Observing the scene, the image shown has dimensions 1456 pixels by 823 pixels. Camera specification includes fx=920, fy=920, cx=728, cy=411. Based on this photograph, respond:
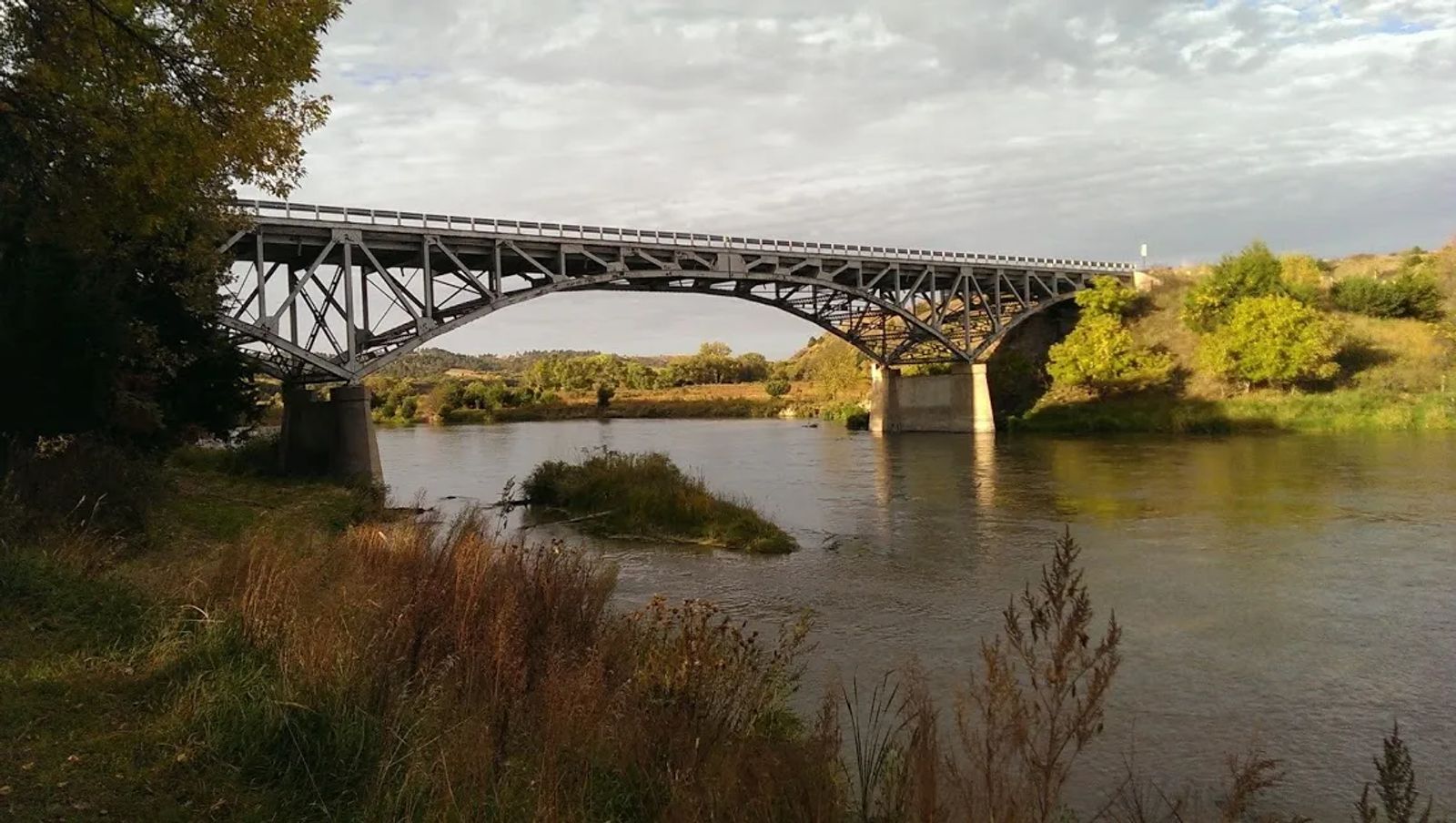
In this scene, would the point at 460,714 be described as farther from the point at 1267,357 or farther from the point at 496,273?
the point at 1267,357

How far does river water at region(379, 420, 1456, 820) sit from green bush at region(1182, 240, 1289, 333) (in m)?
20.3

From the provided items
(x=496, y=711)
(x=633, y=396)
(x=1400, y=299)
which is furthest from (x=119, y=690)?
(x=633, y=396)

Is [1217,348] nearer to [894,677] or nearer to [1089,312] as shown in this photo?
[1089,312]

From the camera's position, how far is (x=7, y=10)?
10539 millimetres

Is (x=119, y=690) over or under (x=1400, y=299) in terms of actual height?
under

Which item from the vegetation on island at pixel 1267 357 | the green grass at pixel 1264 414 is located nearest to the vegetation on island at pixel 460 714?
the green grass at pixel 1264 414

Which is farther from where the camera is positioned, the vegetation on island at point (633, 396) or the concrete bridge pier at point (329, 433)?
the vegetation on island at point (633, 396)

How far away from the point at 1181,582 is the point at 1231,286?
156 feet

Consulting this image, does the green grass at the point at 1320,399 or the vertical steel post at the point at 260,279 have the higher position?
the vertical steel post at the point at 260,279

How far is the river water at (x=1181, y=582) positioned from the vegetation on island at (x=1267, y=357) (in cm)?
1162

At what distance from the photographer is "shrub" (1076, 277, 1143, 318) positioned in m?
63.4

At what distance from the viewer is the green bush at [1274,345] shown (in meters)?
48.4

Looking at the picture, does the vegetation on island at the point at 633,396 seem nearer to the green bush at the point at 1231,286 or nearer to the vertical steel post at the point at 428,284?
the green bush at the point at 1231,286

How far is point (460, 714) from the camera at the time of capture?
5.36 meters
